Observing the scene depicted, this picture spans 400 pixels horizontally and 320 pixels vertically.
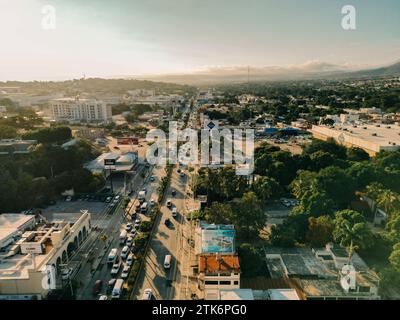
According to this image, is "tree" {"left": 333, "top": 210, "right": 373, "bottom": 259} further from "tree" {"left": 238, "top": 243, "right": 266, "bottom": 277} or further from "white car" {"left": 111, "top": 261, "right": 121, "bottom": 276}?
"white car" {"left": 111, "top": 261, "right": 121, "bottom": 276}

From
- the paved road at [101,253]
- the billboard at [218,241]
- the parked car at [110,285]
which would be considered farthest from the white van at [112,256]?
the billboard at [218,241]

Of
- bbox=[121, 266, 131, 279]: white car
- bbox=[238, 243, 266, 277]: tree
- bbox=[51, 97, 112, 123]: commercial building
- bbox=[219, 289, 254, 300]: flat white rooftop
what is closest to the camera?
bbox=[219, 289, 254, 300]: flat white rooftop

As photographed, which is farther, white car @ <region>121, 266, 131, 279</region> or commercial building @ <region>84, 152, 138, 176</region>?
commercial building @ <region>84, 152, 138, 176</region>

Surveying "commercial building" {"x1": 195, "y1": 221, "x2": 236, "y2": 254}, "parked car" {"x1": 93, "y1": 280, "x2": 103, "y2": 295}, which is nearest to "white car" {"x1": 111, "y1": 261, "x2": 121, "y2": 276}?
"parked car" {"x1": 93, "y1": 280, "x2": 103, "y2": 295}

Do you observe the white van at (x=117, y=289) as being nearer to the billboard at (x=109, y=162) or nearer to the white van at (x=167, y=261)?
the white van at (x=167, y=261)

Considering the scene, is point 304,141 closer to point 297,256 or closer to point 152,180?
point 152,180
